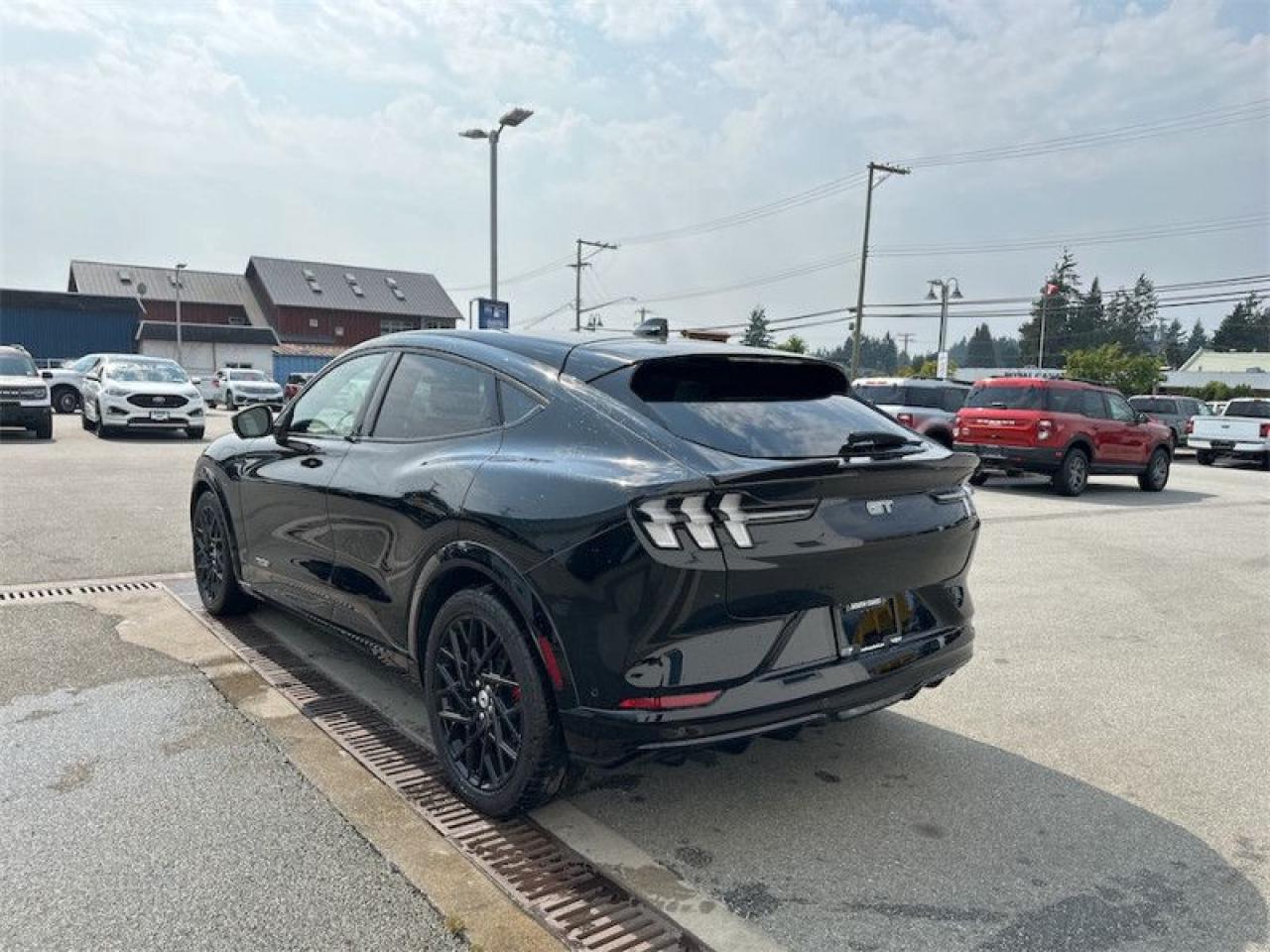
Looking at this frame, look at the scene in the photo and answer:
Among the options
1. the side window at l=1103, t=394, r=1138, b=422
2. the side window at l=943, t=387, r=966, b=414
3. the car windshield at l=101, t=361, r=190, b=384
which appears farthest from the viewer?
the car windshield at l=101, t=361, r=190, b=384

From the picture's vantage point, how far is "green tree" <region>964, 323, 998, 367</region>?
140 metres

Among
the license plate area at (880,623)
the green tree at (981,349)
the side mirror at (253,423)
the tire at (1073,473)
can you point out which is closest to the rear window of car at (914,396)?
the tire at (1073,473)

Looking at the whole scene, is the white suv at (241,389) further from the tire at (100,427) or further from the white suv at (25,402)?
the white suv at (25,402)

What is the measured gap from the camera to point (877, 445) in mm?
3227

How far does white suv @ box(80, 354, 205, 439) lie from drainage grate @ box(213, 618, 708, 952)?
50.6 feet

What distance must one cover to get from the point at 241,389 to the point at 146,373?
13.1m

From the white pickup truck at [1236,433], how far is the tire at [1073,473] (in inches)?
408

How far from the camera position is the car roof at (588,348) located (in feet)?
10.7

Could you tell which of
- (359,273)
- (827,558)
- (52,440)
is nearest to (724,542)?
(827,558)

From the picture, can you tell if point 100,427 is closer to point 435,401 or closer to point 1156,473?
point 435,401

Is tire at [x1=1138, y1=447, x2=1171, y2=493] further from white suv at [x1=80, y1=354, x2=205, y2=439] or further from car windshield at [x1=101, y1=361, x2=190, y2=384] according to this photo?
car windshield at [x1=101, y1=361, x2=190, y2=384]

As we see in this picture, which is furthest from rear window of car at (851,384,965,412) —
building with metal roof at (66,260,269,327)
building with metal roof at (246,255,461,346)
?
building with metal roof at (66,260,269,327)

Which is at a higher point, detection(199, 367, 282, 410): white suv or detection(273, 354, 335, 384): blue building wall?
detection(273, 354, 335, 384): blue building wall

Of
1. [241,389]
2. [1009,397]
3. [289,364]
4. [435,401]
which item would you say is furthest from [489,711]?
[289,364]
